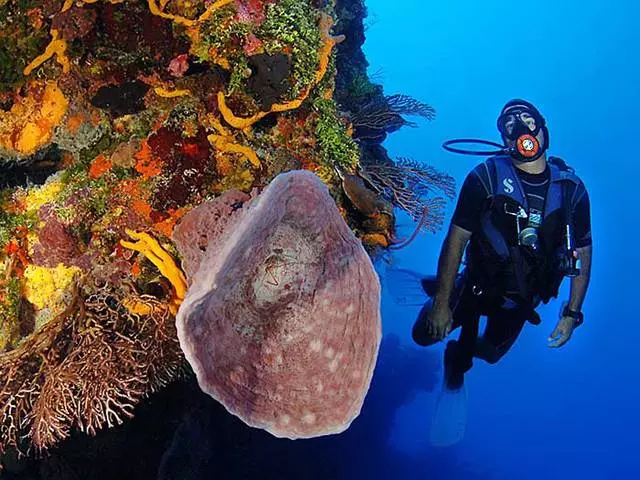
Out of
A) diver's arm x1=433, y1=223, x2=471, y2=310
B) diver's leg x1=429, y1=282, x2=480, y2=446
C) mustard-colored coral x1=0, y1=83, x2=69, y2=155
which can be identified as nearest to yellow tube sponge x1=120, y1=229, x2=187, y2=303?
mustard-colored coral x1=0, y1=83, x2=69, y2=155

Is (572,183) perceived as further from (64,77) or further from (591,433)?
(591,433)

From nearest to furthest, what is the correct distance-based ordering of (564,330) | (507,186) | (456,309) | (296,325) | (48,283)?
(296,325), (48,283), (507,186), (564,330), (456,309)

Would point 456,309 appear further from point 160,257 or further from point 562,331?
point 160,257

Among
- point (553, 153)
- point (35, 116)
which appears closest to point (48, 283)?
point (35, 116)

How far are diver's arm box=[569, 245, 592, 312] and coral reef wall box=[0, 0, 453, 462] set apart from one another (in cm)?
419

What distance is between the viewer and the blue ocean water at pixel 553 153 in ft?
116

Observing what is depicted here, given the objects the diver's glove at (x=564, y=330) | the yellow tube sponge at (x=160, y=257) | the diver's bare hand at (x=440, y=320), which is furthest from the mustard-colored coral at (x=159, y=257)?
the diver's glove at (x=564, y=330)

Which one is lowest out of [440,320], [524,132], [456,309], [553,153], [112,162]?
[553,153]

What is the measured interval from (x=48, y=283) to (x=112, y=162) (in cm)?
93

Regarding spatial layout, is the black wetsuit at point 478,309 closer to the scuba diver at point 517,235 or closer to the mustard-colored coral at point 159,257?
the scuba diver at point 517,235

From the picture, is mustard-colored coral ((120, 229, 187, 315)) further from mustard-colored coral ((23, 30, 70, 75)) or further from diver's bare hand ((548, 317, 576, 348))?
diver's bare hand ((548, 317, 576, 348))

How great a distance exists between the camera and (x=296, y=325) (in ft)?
9.62

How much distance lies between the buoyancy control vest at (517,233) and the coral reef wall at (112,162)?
2767 millimetres

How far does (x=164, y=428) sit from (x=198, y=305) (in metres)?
3.86
